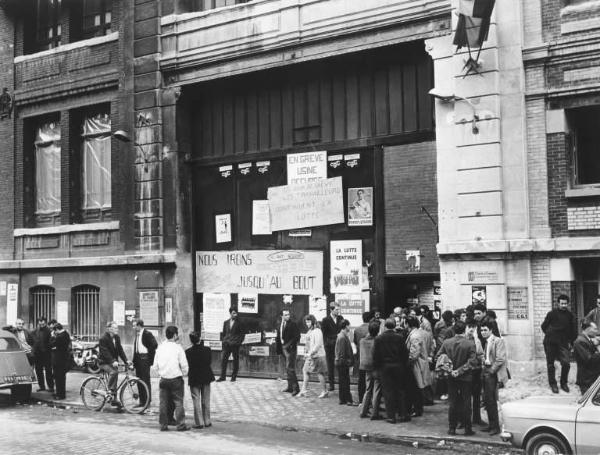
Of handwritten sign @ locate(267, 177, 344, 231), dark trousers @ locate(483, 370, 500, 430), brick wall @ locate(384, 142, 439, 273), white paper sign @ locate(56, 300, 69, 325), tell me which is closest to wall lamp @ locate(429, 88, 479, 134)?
brick wall @ locate(384, 142, 439, 273)

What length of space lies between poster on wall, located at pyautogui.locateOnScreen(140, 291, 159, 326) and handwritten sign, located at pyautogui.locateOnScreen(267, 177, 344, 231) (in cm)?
391

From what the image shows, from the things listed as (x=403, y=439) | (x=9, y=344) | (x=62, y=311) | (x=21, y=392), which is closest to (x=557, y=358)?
(x=403, y=439)

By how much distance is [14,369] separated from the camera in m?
16.1

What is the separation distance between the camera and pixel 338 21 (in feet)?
57.2

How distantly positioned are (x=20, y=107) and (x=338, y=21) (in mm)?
12022

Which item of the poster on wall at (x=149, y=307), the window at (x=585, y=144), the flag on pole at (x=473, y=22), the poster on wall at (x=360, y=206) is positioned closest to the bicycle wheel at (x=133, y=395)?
the poster on wall at (x=149, y=307)

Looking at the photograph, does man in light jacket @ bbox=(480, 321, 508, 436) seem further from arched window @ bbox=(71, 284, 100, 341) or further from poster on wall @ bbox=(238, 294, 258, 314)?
arched window @ bbox=(71, 284, 100, 341)

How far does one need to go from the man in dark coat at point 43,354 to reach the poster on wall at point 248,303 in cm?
478

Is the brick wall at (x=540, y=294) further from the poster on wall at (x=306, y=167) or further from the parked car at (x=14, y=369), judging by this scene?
the parked car at (x=14, y=369)

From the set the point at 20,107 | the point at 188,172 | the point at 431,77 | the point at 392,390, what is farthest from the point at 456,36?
the point at 20,107

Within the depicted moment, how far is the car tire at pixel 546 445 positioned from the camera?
9.11 metres

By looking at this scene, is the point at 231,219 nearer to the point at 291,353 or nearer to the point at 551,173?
the point at 291,353

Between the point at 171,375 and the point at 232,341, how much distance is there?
18.8 feet

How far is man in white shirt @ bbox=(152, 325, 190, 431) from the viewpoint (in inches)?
498
